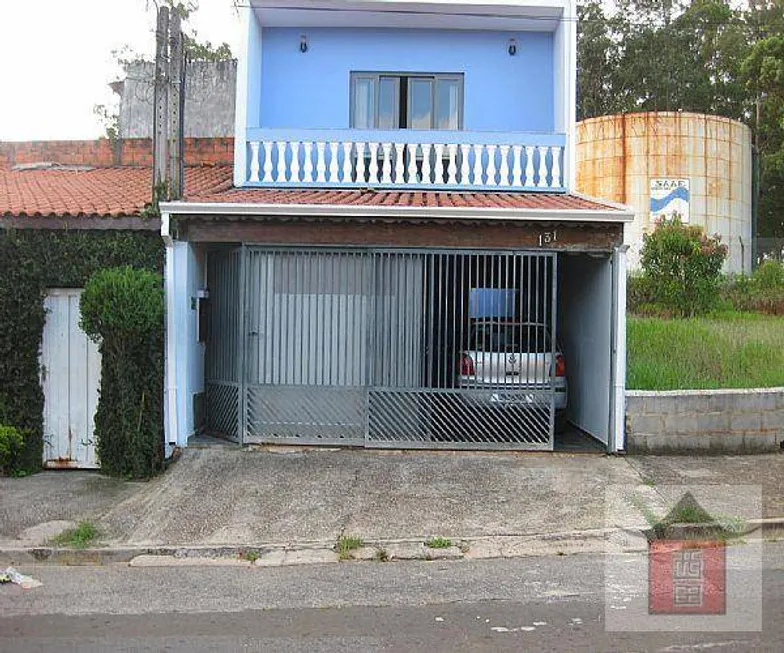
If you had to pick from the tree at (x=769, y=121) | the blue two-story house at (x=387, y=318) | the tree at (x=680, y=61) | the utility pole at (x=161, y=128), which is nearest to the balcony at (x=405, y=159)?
the blue two-story house at (x=387, y=318)

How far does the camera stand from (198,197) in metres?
9.74

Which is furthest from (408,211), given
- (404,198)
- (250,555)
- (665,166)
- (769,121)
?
(769,121)

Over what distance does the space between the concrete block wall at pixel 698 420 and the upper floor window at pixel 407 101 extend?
5241 millimetres

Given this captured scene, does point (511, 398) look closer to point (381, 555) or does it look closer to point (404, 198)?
point (404, 198)

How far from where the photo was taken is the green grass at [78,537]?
673 cm

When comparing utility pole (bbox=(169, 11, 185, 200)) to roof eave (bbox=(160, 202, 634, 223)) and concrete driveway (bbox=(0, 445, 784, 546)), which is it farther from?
concrete driveway (bbox=(0, 445, 784, 546))

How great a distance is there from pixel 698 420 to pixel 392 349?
3.60 metres

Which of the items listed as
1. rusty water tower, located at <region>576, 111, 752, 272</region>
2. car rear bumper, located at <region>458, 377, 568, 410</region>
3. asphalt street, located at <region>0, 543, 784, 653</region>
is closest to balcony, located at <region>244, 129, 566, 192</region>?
car rear bumper, located at <region>458, 377, 568, 410</region>

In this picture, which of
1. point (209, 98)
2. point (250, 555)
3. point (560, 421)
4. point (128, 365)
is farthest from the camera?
point (209, 98)

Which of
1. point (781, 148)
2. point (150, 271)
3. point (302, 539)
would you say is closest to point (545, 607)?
point (302, 539)

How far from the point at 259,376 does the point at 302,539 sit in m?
3.19

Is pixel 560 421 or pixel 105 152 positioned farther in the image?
pixel 105 152

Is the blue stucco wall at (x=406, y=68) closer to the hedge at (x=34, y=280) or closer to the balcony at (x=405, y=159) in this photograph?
the balcony at (x=405, y=159)

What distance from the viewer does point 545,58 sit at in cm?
1234
